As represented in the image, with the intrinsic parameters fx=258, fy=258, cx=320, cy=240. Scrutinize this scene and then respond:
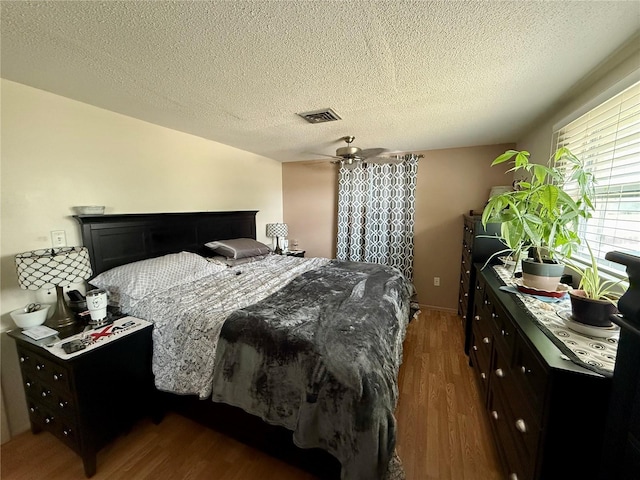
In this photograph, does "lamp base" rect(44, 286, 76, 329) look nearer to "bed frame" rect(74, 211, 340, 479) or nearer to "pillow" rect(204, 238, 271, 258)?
"bed frame" rect(74, 211, 340, 479)

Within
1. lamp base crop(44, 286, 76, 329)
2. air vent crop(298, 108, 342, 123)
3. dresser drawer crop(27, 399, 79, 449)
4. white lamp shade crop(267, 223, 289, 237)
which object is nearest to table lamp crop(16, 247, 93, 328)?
lamp base crop(44, 286, 76, 329)

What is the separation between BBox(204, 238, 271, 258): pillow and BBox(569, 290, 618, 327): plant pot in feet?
9.19

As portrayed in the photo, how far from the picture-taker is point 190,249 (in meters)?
2.88

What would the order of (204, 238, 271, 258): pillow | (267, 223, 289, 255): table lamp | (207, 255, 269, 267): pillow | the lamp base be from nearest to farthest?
the lamp base → (207, 255, 269, 267): pillow → (204, 238, 271, 258): pillow → (267, 223, 289, 255): table lamp

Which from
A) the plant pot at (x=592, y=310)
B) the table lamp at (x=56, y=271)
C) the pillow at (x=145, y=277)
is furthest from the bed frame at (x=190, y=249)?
the plant pot at (x=592, y=310)

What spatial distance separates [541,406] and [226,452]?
1656 mm

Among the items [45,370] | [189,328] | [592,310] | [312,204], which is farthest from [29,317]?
[312,204]

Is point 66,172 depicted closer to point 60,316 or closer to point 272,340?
point 60,316

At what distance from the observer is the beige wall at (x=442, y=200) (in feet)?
11.2

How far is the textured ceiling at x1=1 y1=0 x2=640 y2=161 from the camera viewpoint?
108 centimetres

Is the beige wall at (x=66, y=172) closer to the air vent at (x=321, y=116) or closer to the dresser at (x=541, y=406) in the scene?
the air vent at (x=321, y=116)

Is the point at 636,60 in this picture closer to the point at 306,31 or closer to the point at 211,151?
the point at 306,31

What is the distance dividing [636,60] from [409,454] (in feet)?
8.03

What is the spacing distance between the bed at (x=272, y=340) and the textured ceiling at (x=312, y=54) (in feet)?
3.43
